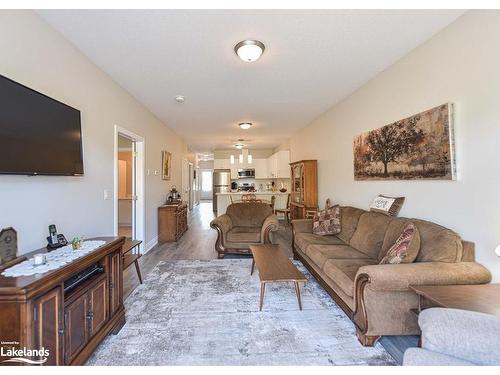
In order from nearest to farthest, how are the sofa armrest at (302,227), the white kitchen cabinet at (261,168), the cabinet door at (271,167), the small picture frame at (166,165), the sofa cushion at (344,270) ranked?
the sofa cushion at (344,270)
the sofa armrest at (302,227)
the small picture frame at (166,165)
the cabinet door at (271,167)
the white kitchen cabinet at (261,168)

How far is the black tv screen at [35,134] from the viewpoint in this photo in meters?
1.55

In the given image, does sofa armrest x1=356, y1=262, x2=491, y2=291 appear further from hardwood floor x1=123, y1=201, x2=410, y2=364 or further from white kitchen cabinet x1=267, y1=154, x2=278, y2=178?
white kitchen cabinet x1=267, y1=154, x2=278, y2=178

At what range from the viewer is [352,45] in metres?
2.41

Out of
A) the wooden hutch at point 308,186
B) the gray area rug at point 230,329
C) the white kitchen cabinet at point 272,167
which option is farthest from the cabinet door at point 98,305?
the white kitchen cabinet at point 272,167

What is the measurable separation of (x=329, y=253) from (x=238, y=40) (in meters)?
2.45

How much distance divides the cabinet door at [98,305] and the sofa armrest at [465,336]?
81.1 inches

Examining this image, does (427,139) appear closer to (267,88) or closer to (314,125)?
(267,88)

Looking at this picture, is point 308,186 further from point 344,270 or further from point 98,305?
point 98,305

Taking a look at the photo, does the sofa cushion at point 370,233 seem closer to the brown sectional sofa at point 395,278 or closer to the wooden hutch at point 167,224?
the brown sectional sofa at point 395,278

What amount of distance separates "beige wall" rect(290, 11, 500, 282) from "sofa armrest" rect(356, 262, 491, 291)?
0.54 feet

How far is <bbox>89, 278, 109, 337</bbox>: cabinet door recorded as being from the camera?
1.72 metres

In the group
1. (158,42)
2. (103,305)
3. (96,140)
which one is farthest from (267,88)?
(103,305)
